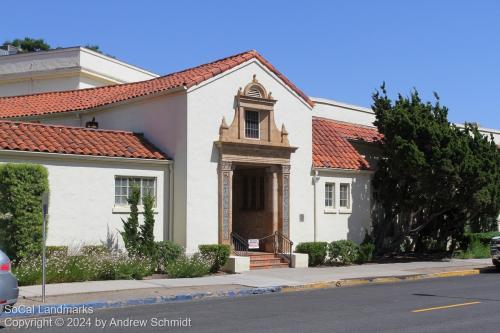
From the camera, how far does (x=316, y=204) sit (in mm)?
24703

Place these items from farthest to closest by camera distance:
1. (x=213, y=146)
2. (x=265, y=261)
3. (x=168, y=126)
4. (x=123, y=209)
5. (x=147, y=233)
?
(x=265, y=261), (x=168, y=126), (x=213, y=146), (x=123, y=209), (x=147, y=233)

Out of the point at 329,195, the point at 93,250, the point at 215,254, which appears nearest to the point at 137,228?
the point at 93,250

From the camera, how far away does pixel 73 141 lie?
20.2m

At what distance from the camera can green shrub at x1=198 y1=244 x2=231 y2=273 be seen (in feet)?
67.3

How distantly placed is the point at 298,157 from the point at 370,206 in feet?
15.7

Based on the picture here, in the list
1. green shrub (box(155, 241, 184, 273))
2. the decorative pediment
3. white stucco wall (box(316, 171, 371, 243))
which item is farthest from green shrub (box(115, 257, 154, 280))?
white stucco wall (box(316, 171, 371, 243))

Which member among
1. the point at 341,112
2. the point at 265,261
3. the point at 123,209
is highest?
the point at 341,112

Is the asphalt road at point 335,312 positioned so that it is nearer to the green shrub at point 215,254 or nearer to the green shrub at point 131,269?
the green shrub at point 131,269

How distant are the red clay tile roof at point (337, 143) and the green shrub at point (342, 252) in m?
2.97

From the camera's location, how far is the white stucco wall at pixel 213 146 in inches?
834

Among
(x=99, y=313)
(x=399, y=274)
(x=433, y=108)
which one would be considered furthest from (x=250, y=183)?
(x=99, y=313)

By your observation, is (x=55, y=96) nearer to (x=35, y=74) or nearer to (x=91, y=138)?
(x=35, y=74)

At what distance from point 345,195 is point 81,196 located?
11185 mm

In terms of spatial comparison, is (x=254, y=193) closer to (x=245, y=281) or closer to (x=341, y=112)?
(x=245, y=281)
